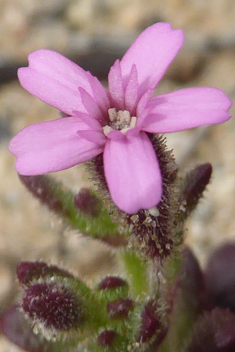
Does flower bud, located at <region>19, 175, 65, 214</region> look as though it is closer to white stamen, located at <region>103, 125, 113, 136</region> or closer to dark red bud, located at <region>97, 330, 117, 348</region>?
dark red bud, located at <region>97, 330, 117, 348</region>

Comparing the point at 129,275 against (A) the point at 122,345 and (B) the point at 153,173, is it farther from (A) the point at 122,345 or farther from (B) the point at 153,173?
(B) the point at 153,173

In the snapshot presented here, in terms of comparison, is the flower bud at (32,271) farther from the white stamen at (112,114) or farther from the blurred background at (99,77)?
the blurred background at (99,77)

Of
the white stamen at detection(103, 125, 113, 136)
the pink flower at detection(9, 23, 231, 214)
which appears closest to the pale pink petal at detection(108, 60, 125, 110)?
the pink flower at detection(9, 23, 231, 214)

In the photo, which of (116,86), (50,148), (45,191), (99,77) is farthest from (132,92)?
(99,77)

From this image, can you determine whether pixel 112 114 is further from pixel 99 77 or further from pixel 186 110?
pixel 99 77

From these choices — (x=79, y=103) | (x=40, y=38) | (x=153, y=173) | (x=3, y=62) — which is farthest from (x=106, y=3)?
(x=153, y=173)
